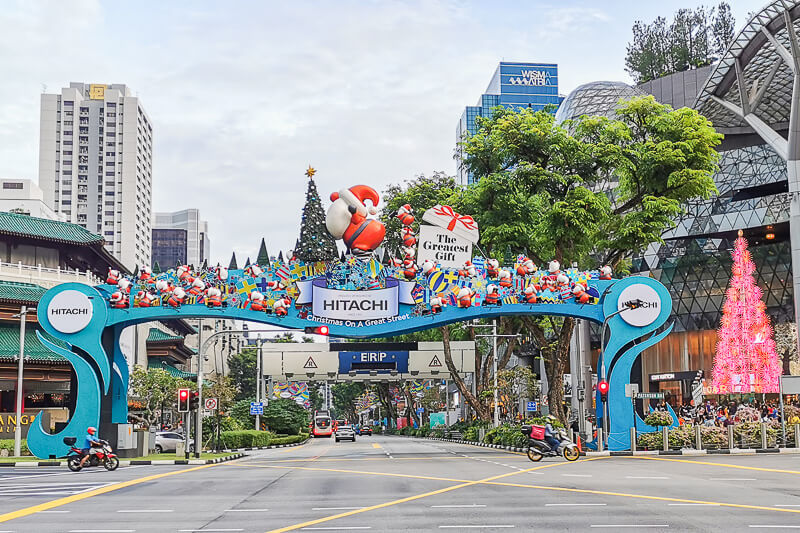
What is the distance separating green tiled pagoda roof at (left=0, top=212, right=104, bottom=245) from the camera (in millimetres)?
54125

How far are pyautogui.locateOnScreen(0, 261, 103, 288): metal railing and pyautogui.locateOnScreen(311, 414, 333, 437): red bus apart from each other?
1450 inches

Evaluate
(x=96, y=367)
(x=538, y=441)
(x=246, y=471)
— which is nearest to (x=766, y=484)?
(x=538, y=441)

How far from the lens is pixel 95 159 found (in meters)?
153

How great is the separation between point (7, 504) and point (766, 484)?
1497 cm

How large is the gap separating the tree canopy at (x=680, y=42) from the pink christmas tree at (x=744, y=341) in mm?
27633

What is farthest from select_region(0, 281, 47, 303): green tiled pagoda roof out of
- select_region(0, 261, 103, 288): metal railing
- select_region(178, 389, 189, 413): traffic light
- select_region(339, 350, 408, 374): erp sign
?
select_region(178, 389, 189, 413): traffic light

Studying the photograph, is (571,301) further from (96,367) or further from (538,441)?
(96,367)

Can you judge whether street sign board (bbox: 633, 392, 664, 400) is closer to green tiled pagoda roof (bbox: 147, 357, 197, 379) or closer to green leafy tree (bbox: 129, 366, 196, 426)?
green leafy tree (bbox: 129, 366, 196, 426)

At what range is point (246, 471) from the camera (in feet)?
88.8

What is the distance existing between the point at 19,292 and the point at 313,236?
18036mm

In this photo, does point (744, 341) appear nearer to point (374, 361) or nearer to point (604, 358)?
point (374, 361)

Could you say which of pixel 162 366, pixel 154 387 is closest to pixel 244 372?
pixel 162 366

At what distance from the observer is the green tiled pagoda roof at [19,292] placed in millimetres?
50572

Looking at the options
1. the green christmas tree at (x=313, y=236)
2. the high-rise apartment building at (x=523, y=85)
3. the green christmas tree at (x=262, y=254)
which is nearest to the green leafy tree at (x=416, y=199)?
the green christmas tree at (x=313, y=236)
